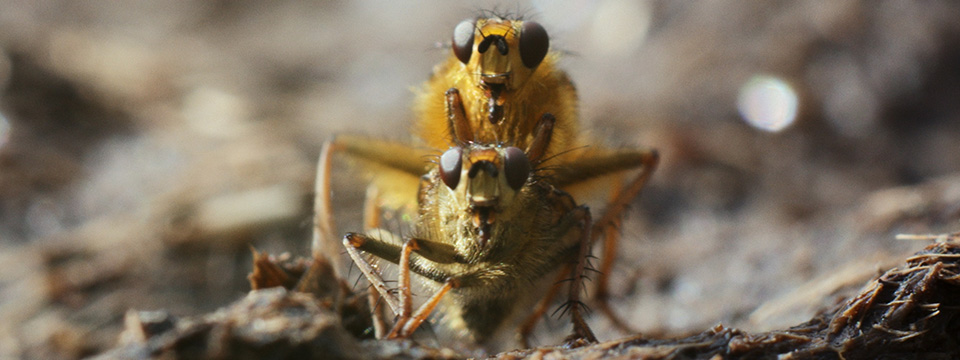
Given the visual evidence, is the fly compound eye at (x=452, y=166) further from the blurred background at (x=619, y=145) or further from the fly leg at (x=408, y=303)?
the blurred background at (x=619, y=145)

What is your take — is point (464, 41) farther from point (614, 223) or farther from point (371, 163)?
point (614, 223)

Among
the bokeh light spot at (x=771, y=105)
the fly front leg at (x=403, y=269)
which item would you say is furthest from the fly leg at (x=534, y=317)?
the bokeh light spot at (x=771, y=105)

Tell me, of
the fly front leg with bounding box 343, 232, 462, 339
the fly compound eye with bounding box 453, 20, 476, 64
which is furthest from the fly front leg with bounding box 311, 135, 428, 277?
the fly front leg with bounding box 343, 232, 462, 339

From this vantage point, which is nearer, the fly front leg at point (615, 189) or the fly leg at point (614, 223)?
the fly front leg at point (615, 189)

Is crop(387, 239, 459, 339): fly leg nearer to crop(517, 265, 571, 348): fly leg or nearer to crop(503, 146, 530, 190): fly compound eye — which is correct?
crop(503, 146, 530, 190): fly compound eye

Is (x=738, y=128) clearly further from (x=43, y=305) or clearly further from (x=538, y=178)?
(x=43, y=305)

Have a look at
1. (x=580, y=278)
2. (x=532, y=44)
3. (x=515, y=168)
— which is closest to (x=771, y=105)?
(x=532, y=44)

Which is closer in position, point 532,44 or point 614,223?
point 532,44

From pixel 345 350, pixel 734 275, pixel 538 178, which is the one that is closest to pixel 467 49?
pixel 538 178
